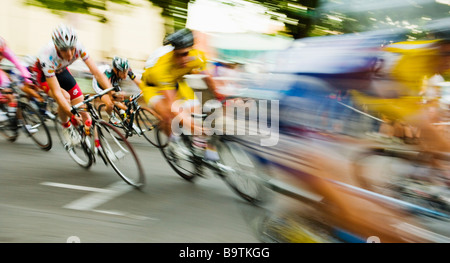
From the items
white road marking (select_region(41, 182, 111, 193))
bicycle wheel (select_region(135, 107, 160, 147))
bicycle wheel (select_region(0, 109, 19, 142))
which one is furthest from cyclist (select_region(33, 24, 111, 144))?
bicycle wheel (select_region(0, 109, 19, 142))

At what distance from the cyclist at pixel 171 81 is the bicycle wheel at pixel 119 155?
0.52 m

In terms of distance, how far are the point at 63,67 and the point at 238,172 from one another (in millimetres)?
2567

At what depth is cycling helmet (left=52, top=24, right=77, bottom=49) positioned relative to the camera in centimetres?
433

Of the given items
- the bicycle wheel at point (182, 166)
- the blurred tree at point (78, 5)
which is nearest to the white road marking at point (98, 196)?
the bicycle wheel at point (182, 166)

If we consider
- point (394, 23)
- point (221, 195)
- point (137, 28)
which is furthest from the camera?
point (137, 28)

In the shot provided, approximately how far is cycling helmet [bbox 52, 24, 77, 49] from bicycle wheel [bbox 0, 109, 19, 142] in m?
2.65

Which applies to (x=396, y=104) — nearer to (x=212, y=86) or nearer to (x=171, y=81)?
(x=212, y=86)

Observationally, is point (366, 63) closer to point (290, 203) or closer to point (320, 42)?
point (320, 42)

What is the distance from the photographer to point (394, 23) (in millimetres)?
3332

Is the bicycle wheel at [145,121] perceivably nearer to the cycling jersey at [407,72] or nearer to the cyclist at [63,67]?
the cyclist at [63,67]

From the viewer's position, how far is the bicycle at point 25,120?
20.0 feet

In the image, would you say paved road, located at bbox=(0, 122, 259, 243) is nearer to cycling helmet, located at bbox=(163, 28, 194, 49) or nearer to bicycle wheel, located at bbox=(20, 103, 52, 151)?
bicycle wheel, located at bbox=(20, 103, 52, 151)
